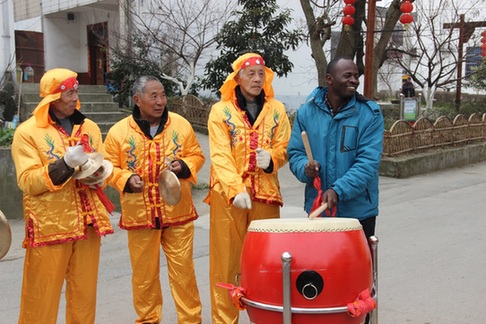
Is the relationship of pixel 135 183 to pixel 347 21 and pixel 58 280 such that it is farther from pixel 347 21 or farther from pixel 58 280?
pixel 347 21

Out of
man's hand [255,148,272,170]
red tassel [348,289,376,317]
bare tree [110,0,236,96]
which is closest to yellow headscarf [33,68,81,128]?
man's hand [255,148,272,170]

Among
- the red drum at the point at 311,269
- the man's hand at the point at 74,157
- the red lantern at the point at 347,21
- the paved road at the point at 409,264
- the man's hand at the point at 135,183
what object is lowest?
the paved road at the point at 409,264

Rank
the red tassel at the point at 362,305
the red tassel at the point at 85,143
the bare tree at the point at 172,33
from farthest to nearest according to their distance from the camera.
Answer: the bare tree at the point at 172,33 → the red tassel at the point at 85,143 → the red tassel at the point at 362,305

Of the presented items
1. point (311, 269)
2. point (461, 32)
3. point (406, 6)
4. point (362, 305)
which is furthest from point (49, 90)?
point (461, 32)

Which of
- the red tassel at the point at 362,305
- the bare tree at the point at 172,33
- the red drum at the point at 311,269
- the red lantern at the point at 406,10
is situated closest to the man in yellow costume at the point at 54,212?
the red drum at the point at 311,269

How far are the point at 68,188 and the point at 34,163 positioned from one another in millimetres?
253

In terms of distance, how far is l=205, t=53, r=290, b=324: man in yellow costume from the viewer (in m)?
3.77

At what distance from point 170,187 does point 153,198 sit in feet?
0.89

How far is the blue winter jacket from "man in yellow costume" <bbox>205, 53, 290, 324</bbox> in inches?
16.9

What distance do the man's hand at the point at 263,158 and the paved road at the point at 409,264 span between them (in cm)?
129

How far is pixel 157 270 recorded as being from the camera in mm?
3984

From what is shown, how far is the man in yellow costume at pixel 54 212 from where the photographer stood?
3322mm

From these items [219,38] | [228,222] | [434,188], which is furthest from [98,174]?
[219,38]

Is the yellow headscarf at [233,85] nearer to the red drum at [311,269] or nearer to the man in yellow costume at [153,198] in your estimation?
the man in yellow costume at [153,198]
